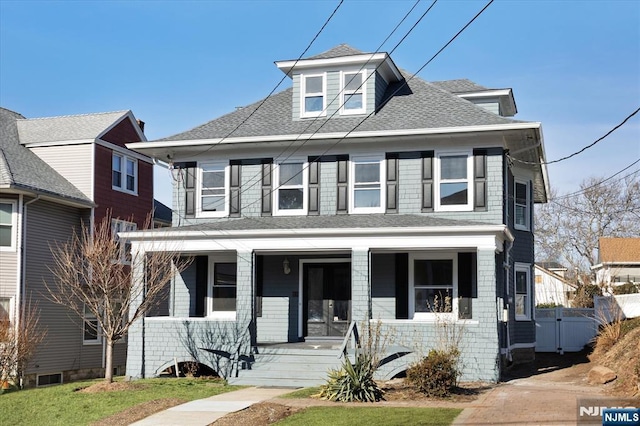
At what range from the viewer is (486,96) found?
24.1 metres

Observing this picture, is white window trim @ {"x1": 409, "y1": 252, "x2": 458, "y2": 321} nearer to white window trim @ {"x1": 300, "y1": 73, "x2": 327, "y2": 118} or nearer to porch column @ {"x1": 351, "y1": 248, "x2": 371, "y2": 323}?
→ porch column @ {"x1": 351, "y1": 248, "x2": 371, "y2": 323}

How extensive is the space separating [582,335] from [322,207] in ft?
36.1

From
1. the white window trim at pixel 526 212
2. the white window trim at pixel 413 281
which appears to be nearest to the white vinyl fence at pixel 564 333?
the white window trim at pixel 526 212

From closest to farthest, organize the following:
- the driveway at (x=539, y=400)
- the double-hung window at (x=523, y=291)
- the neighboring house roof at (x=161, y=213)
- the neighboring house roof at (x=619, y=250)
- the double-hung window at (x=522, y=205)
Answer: the driveway at (x=539, y=400) → the double-hung window at (x=522, y=205) → the double-hung window at (x=523, y=291) → the neighboring house roof at (x=161, y=213) → the neighboring house roof at (x=619, y=250)

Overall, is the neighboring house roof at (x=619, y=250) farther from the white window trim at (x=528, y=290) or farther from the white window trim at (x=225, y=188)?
the white window trim at (x=225, y=188)

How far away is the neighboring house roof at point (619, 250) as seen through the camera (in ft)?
145

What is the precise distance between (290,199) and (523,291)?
809cm

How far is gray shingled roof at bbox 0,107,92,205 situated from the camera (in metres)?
22.9

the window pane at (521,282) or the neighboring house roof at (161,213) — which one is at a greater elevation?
the neighboring house roof at (161,213)

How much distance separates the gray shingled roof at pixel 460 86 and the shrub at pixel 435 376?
1145 centimetres

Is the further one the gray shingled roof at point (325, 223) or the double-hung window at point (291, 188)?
the double-hung window at point (291, 188)

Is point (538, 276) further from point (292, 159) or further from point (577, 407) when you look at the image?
point (577, 407)

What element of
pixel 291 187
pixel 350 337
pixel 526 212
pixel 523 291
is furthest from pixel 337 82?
pixel 523 291

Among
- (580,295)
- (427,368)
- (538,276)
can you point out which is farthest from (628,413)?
(538,276)
